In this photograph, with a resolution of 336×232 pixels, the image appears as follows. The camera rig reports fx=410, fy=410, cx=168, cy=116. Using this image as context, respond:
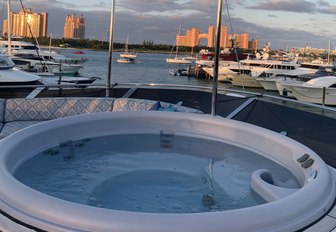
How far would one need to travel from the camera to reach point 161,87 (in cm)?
561

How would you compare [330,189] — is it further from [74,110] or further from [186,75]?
[186,75]

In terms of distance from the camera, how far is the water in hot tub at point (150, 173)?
8.11 feet

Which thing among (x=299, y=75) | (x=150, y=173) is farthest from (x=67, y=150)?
(x=299, y=75)

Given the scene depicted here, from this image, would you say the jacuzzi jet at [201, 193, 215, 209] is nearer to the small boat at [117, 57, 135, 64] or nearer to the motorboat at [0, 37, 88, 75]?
the motorboat at [0, 37, 88, 75]

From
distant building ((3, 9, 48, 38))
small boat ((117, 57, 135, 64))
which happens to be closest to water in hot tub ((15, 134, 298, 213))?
distant building ((3, 9, 48, 38))

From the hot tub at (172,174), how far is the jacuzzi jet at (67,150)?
13mm

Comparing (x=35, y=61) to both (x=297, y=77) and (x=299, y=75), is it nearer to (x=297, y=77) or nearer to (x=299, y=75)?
(x=299, y=75)

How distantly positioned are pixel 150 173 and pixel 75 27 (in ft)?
86.7

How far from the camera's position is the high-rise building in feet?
88.8

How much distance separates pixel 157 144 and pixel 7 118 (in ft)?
6.36

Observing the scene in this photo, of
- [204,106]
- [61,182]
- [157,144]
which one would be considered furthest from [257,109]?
[61,182]

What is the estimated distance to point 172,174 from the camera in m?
3.13

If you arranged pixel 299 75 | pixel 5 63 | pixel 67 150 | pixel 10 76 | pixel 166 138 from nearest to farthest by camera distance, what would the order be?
pixel 67 150
pixel 166 138
pixel 10 76
pixel 5 63
pixel 299 75

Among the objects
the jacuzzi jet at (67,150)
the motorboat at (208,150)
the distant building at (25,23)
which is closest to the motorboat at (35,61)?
the distant building at (25,23)
